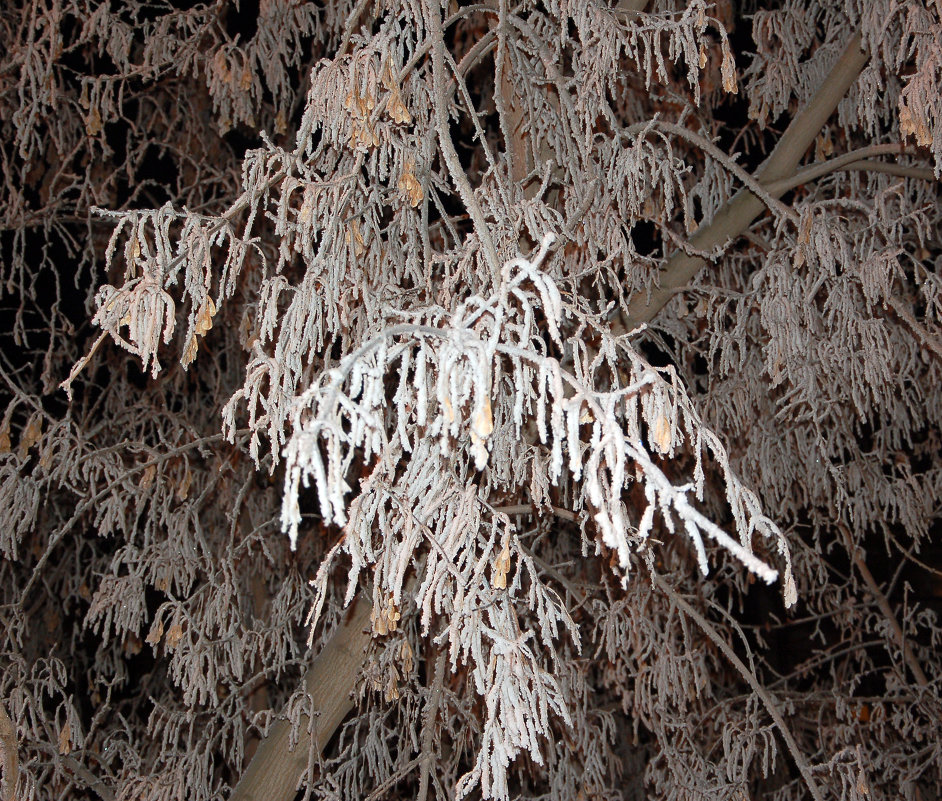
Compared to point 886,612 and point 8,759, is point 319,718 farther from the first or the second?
point 886,612

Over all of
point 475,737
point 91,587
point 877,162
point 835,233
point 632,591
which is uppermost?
point 877,162

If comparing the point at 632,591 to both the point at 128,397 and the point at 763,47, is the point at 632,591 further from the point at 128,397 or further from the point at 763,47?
the point at 128,397

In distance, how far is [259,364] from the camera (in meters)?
1.89

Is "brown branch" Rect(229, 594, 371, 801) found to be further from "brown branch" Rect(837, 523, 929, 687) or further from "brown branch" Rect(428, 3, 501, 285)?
"brown branch" Rect(837, 523, 929, 687)

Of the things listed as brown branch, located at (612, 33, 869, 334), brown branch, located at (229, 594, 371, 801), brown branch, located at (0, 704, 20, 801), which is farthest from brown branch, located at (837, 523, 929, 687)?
brown branch, located at (0, 704, 20, 801)

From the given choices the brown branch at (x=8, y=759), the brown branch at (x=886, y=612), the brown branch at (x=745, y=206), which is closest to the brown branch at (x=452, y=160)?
the brown branch at (x=745, y=206)

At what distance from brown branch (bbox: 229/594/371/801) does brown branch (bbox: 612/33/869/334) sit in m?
1.32

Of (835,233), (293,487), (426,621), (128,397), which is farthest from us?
(128,397)

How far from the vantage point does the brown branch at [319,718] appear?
297 centimetres

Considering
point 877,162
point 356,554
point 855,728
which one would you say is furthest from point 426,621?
point 855,728

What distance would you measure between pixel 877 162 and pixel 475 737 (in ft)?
7.96

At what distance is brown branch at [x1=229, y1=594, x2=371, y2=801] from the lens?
2.97m

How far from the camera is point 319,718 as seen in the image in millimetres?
2994

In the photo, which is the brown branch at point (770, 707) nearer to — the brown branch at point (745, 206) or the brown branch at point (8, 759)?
the brown branch at point (745, 206)
